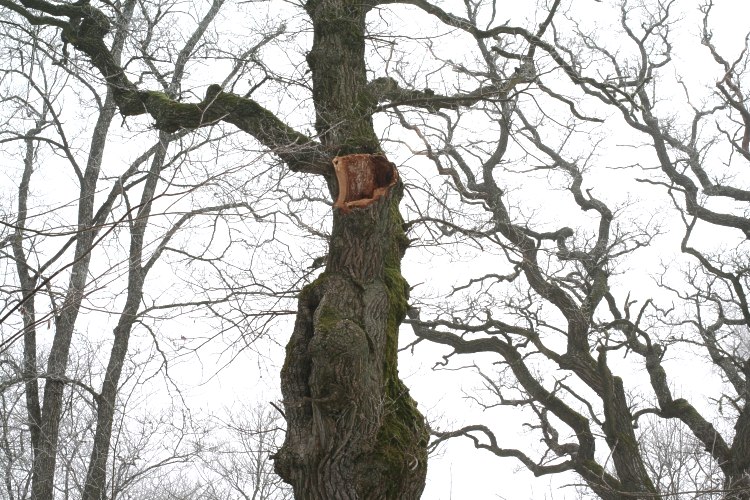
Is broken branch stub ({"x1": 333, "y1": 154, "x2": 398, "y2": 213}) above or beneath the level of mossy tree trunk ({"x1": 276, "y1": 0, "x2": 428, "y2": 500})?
above

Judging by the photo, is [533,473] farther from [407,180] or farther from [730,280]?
[407,180]

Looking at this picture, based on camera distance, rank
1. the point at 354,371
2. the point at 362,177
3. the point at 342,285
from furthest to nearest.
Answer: the point at 362,177, the point at 342,285, the point at 354,371

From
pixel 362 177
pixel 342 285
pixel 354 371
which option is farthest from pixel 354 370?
pixel 362 177

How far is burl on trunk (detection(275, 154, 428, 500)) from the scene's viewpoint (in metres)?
3.71

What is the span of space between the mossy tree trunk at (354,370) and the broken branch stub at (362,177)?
47 millimetres

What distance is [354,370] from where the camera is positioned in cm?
380

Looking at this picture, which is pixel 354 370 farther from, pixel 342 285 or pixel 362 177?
pixel 362 177

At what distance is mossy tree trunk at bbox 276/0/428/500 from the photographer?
371 cm

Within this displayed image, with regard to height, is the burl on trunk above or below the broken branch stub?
below

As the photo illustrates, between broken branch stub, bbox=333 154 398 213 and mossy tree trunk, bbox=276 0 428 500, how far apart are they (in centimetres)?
5

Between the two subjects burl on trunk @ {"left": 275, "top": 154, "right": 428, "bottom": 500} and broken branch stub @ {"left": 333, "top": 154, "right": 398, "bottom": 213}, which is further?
broken branch stub @ {"left": 333, "top": 154, "right": 398, "bottom": 213}

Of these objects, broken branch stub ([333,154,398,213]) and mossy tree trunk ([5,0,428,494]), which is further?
broken branch stub ([333,154,398,213])

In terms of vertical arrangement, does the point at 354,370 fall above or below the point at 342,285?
below

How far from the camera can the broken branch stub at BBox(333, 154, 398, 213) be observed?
441cm
